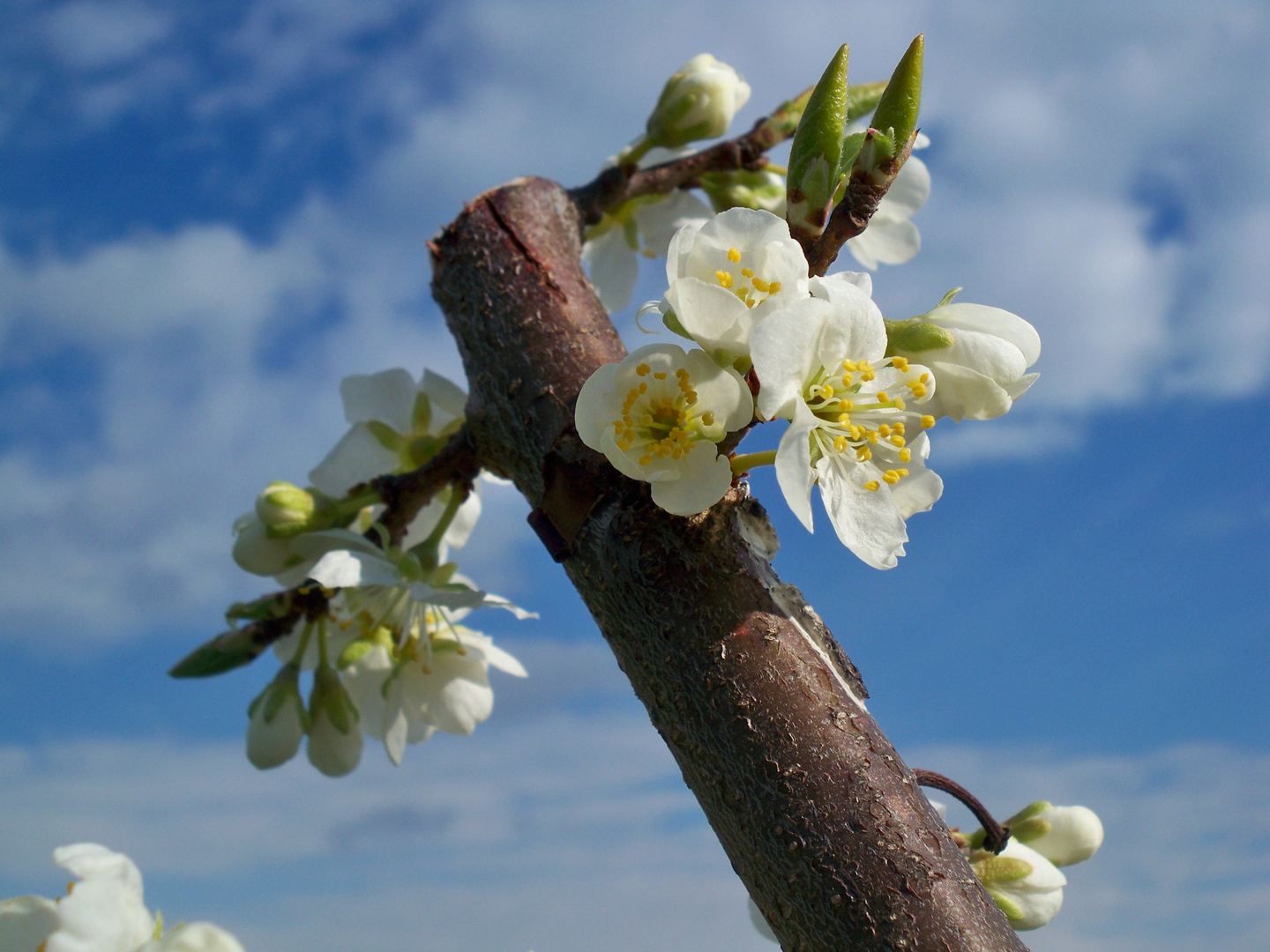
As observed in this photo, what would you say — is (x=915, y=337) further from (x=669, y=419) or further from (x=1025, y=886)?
(x=1025, y=886)

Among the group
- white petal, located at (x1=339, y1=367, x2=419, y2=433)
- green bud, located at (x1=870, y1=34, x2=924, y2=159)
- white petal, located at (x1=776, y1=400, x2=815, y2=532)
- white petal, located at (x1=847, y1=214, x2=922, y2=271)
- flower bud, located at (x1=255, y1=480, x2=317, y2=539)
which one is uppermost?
white petal, located at (x1=847, y1=214, x2=922, y2=271)

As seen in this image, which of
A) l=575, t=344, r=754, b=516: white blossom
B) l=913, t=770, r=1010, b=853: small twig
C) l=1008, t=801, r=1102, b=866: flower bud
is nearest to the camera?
l=575, t=344, r=754, b=516: white blossom

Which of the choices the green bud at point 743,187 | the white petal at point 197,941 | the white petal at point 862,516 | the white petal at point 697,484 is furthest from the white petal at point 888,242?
the white petal at point 197,941

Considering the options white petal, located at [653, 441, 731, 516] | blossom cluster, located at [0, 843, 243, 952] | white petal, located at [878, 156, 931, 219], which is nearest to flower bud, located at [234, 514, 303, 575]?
blossom cluster, located at [0, 843, 243, 952]

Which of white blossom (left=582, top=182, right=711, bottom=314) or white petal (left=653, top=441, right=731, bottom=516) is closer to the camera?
white petal (left=653, top=441, right=731, bottom=516)

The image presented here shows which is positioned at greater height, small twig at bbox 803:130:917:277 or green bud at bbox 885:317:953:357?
small twig at bbox 803:130:917:277

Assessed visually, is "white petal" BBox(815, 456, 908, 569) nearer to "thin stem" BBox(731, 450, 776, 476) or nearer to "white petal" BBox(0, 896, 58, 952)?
"thin stem" BBox(731, 450, 776, 476)

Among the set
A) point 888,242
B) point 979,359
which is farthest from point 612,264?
point 979,359
